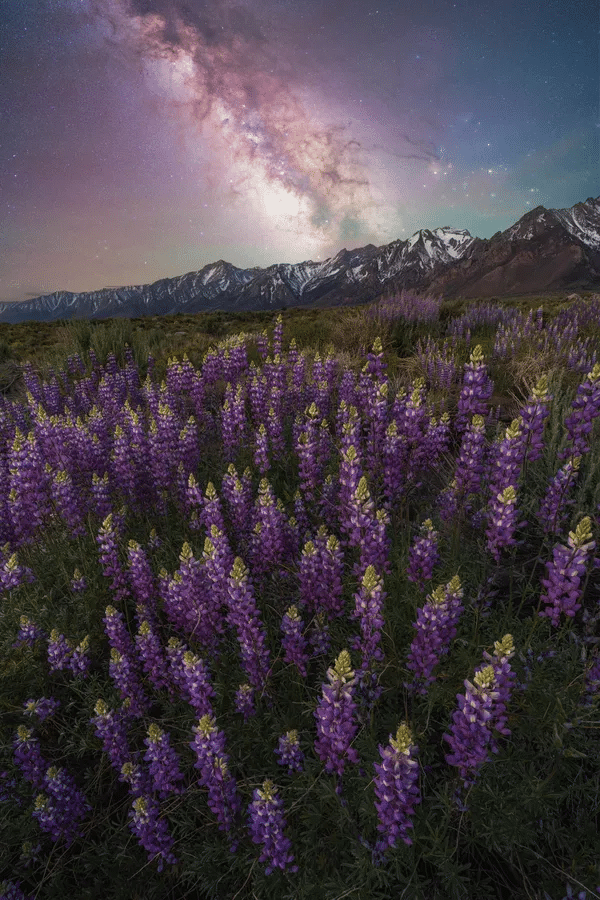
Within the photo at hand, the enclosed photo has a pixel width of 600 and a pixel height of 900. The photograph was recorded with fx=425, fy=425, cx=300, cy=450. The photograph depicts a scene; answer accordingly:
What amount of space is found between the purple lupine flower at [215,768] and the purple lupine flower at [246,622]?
493 millimetres

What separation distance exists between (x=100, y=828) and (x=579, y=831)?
113 inches

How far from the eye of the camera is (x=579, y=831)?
228 centimetres

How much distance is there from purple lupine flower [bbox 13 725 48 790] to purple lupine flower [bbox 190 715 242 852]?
1.16m

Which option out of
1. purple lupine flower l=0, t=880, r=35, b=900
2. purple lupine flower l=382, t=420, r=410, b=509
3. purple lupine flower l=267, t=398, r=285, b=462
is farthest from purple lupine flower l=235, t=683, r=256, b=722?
purple lupine flower l=267, t=398, r=285, b=462

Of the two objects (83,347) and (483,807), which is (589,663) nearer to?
(483,807)

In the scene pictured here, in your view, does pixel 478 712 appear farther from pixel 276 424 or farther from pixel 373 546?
pixel 276 424

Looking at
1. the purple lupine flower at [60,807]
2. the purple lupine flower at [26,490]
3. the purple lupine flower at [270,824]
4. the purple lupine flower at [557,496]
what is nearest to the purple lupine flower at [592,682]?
the purple lupine flower at [557,496]

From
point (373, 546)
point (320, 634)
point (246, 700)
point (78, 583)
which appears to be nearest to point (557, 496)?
point (373, 546)

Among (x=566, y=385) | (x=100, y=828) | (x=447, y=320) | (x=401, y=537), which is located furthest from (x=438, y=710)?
(x=447, y=320)

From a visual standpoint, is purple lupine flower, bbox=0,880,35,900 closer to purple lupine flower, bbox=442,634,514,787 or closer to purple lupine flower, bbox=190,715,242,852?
purple lupine flower, bbox=190,715,242,852

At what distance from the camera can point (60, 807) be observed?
8.10ft

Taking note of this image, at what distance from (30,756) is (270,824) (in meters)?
1.59

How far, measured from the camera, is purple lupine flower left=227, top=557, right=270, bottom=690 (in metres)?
2.47

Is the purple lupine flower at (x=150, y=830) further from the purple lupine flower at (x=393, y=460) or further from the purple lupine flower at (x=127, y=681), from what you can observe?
the purple lupine flower at (x=393, y=460)
